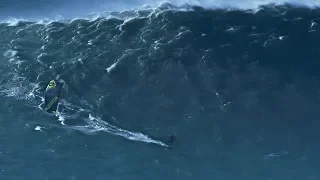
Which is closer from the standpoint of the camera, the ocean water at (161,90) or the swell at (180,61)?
the ocean water at (161,90)

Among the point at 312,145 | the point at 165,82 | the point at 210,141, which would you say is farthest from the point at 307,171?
the point at 165,82

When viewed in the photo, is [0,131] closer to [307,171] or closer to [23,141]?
[23,141]

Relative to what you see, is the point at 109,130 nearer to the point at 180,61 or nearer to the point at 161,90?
the point at 161,90

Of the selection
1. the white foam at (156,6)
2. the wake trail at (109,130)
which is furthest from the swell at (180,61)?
the wake trail at (109,130)

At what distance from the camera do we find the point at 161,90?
131 metres

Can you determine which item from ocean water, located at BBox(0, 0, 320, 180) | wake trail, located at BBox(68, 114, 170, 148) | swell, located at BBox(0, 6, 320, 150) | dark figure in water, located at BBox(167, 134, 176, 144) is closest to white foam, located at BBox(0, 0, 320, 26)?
ocean water, located at BBox(0, 0, 320, 180)

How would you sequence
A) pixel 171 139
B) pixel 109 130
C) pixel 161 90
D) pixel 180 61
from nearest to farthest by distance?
pixel 171 139 < pixel 109 130 < pixel 161 90 < pixel 180 61

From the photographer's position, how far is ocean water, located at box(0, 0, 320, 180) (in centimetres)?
11712

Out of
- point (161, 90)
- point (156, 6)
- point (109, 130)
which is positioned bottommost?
point (109, 130)

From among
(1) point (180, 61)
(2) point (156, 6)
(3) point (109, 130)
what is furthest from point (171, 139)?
(2) point (156, 6)

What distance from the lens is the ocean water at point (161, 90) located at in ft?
384

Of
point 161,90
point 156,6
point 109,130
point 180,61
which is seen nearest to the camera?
point 109,130

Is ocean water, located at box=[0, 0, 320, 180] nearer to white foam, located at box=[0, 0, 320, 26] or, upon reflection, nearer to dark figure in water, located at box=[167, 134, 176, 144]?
white foam, located at box=[0, 0, 320, 26]

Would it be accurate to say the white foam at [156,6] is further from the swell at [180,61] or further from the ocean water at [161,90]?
the swell at [180,61]
